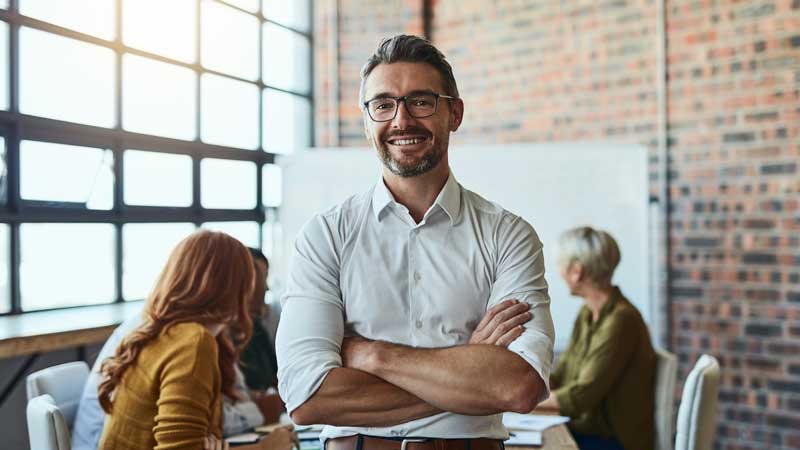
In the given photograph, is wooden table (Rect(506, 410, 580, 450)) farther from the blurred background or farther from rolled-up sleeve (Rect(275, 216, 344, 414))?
the blurred background

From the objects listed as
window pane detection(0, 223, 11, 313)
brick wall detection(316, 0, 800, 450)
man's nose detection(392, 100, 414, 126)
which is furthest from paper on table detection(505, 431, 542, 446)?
window pane detection(0, 223, 11, 313)

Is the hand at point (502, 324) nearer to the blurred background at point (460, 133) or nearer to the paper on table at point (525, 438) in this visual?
the paper on table at point (525, 438)

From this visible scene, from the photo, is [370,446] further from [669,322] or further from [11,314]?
[669,322]

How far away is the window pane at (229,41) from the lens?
4.68 metres

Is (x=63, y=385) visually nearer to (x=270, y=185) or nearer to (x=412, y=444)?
(x=412, y=444)

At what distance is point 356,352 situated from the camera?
1.59 metres

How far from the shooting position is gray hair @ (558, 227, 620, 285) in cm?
317

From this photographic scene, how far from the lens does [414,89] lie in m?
1.63

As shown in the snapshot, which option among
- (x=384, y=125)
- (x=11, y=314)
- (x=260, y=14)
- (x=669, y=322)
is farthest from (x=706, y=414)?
(x=260, y=14)

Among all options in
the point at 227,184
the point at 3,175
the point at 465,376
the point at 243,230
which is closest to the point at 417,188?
the point at 465,376

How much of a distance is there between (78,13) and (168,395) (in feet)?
8.55

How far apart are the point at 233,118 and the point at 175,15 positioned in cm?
74

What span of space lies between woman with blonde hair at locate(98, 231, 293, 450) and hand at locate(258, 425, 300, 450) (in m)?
0.19

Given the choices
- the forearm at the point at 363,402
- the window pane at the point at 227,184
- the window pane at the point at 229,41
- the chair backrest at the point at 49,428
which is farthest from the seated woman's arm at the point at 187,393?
the window pane at the point at 229,41
